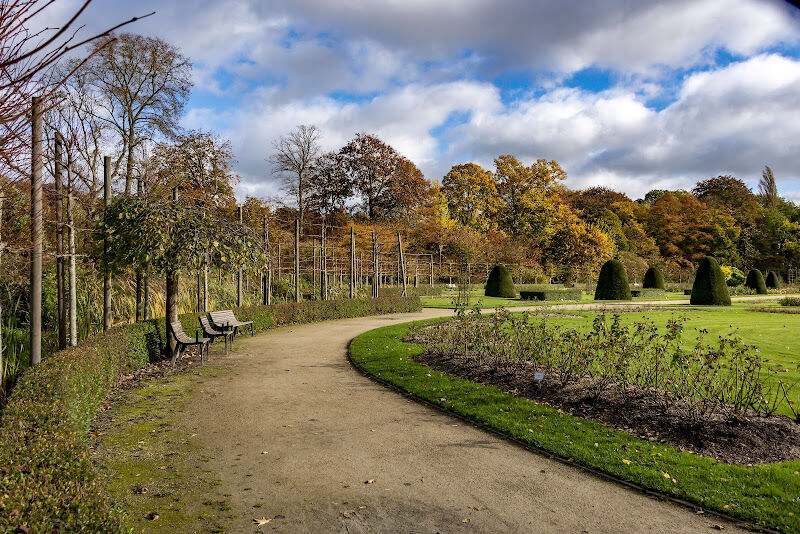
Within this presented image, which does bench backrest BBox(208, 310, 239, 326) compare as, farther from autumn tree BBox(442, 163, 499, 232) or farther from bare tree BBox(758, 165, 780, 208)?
bare tree BBox(758, 165, 780, 208)

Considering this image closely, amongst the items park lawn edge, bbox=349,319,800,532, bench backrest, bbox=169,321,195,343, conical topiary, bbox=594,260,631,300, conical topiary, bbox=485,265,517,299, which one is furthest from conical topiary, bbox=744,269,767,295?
bench backrest, bbox=169,321,195,343

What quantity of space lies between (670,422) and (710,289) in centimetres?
2261

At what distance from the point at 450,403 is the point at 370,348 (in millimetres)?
4662

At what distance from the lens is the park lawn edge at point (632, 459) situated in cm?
396

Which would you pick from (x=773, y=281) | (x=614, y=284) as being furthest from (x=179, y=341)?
(x=773, y=281)

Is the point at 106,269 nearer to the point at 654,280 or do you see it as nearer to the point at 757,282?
the point at 654,280

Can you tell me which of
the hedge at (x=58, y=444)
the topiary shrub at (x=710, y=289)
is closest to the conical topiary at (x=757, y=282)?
the topiary shrub at (x=710, y=289)

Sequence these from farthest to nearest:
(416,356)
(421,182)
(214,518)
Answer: (421,182)
(416,356)
(214,518)

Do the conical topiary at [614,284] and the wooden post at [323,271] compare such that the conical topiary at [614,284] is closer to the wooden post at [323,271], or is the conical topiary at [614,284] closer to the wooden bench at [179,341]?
the wooden post at [323,271]

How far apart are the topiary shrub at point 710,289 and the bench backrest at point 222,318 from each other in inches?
873

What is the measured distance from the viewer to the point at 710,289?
24750 mm

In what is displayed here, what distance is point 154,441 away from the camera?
211 inches

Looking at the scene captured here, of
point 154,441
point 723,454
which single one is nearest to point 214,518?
point 154,441

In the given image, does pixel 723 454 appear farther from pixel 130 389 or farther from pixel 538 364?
pixel 130 389
